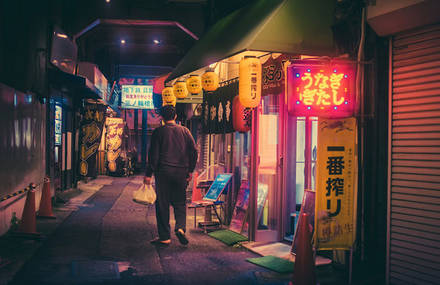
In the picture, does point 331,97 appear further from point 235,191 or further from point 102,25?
point 102,25

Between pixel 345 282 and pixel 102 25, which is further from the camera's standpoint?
pixel 102 25

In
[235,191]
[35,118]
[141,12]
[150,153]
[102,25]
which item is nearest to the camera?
[150,153]

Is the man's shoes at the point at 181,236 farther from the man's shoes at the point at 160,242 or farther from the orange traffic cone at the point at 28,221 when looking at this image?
the orange traffic cone at the point at 28,221

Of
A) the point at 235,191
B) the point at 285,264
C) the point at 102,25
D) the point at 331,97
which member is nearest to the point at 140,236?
the point at 235,191

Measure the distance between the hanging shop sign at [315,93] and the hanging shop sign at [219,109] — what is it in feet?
14.1

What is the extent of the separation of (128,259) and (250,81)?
4127 millimetres

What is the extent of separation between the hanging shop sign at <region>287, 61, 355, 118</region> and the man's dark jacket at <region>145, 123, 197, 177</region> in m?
3.08

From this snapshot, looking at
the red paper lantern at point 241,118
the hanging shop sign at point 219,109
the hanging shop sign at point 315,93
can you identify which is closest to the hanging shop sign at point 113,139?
the hanging shop sign at point 219,109

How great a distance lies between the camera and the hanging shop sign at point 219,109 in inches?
423

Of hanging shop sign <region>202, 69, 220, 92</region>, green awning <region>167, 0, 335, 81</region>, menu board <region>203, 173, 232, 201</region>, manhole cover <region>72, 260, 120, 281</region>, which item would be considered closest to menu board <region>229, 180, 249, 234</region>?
menu board <region>203, 173, 232, 201</region>

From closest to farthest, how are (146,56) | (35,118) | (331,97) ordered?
(331,97) < (35,118) < (146,56)

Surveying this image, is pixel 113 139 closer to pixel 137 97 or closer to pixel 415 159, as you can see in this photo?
pixel 137 97

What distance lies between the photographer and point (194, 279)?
638cm

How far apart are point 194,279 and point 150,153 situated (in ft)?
10.3
